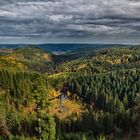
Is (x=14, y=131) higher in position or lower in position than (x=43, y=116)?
lower

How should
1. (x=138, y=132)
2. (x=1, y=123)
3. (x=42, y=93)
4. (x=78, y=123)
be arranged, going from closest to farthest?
1. (x=1, y=123)
2. (x=138, y=132)
3. (x=78, y=123)
4. (x=42, y=93)

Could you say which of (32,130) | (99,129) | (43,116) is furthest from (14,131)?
(99,129)

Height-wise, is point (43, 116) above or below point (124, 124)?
above

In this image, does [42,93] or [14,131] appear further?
[42,93]

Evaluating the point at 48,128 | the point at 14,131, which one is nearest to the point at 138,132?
the point at 48,128

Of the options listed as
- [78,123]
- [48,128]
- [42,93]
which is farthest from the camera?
[42,93]

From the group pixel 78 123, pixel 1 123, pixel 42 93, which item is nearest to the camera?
pixel 1 123

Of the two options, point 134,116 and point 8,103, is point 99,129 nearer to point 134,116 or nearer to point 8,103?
point 134,116

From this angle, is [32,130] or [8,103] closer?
[32,130]

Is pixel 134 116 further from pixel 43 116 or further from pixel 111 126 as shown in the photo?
pixel 43 116
